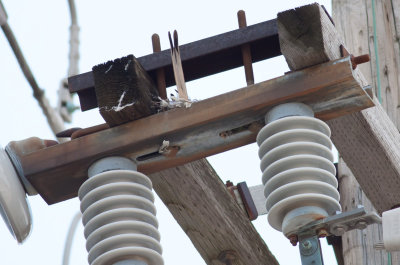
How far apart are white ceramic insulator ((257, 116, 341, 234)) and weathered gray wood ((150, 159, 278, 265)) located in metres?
0.62

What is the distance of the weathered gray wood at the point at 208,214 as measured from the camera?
4551 mm

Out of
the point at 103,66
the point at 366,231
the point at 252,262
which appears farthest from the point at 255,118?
the point at 366,231

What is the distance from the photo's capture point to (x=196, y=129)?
13.3 ft

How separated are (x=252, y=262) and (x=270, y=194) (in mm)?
989

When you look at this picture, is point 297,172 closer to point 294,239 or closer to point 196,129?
point 294,239

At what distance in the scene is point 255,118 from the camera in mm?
4059

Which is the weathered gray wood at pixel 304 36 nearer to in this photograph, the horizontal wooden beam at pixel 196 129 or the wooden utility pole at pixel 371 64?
the horizontal wooden beam at pixel 196 129

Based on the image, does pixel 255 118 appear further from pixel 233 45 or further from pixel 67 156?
pixel 67 156

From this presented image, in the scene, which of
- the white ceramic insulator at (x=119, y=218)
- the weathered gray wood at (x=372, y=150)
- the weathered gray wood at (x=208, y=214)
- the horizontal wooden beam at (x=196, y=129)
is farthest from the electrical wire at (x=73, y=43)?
the white ceramic insulator at (x=119, y=218)

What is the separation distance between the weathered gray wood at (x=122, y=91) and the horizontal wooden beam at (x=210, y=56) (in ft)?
0.48

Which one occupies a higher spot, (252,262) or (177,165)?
(177,165)

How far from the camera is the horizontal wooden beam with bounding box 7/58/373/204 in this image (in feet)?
13.0

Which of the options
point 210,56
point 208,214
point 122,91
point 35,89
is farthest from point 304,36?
point 35,89

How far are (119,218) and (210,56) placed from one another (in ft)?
2.37
